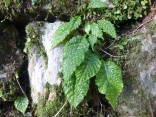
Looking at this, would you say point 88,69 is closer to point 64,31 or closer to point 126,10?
point 64,31

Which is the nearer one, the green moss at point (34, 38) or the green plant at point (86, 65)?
the green plant at point (86, 65)

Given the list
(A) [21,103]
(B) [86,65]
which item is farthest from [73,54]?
(A) [21,103]

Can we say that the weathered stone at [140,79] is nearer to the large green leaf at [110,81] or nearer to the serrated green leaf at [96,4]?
the large green leaf at [110,81]

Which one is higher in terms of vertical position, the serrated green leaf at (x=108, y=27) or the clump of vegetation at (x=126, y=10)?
the clump of vegetation at (x=126, y=10)

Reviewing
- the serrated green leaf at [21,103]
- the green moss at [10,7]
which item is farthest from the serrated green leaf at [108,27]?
the serrated green leaf at [21,103]

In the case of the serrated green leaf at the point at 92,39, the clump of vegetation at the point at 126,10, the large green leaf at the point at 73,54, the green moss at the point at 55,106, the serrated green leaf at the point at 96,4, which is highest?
the serrated green leaf at the point at 96,4

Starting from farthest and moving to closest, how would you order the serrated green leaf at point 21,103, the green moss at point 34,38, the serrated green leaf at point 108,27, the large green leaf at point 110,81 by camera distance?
the green moss at point 34,38, the serrated green leaf at point 21,103, the serrated green leaf at point 108,27, the large green leaf at point 110,81

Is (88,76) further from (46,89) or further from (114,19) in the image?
(114,19)
